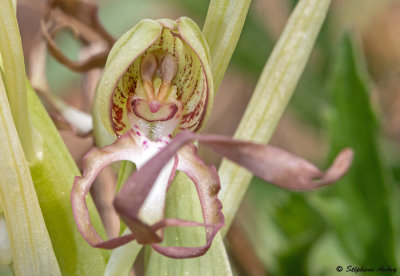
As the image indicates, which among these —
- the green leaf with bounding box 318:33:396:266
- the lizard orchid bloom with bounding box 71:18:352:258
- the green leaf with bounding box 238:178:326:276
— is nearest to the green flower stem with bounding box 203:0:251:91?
the lizard orchid bloom with bounding box 71:18:352:258

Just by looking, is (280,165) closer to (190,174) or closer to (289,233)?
(190,174)

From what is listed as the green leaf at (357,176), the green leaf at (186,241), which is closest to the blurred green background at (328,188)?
the green leaf at (357,176)

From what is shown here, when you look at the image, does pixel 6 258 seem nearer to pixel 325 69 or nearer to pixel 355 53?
pixel 355 53

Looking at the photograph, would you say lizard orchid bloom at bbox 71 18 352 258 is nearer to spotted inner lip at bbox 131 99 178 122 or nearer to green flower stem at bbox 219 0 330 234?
spotted inner lip at bbox 131 99 178 122

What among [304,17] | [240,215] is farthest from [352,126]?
[240,215]

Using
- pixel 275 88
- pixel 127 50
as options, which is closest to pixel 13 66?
pixel 127 50

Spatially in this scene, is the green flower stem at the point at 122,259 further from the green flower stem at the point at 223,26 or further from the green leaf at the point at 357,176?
the green leaf at the point at 357,176
